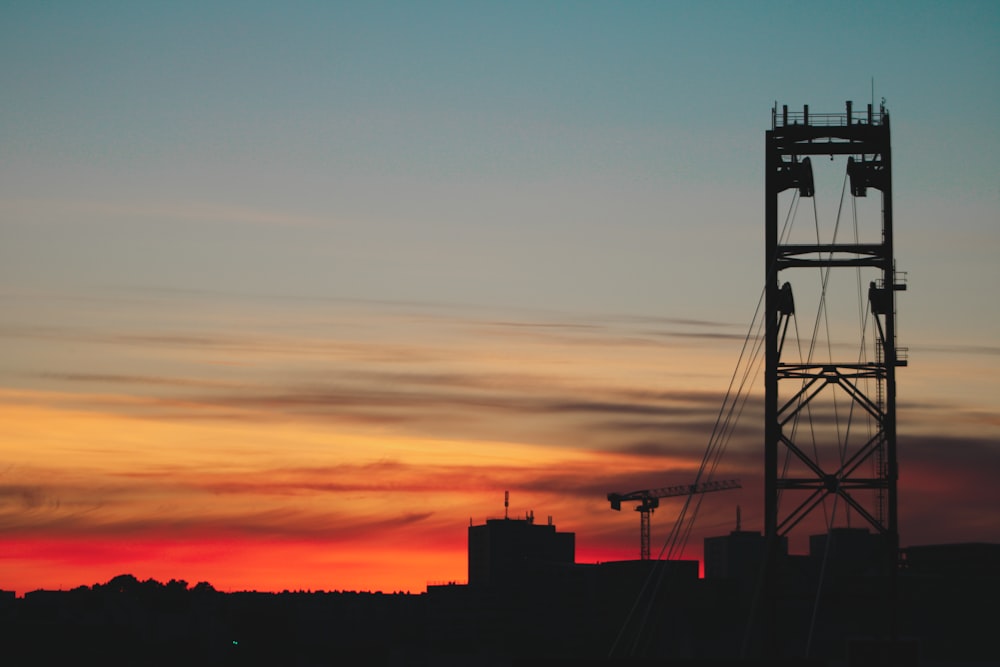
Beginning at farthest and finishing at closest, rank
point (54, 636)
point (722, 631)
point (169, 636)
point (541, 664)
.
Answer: point (169, 636) < point (54, 636) < point (722, 631) < point (541, 664)

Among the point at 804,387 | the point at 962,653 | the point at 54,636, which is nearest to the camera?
the point at 804,387

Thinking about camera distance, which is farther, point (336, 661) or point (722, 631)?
point (336, 661)

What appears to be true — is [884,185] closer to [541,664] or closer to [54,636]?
[541,664]

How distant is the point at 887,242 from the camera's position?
54.8 metres

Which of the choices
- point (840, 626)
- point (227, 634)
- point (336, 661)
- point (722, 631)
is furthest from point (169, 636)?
point (840, 626)

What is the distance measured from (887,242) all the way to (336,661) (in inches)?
5144

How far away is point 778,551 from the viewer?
58.0m

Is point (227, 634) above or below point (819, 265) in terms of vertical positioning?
below

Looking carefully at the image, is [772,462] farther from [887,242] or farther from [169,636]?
[169,636]

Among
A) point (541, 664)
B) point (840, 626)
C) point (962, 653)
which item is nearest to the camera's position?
point (541, 664)

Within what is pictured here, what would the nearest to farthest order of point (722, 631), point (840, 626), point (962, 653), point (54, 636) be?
point (962, 653), point (840, 626), point (722, 631), point (54, 636)

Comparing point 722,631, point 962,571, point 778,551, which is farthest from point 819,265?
point 962,571

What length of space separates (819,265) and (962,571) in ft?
395

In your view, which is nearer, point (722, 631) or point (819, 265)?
point (819, 265)
